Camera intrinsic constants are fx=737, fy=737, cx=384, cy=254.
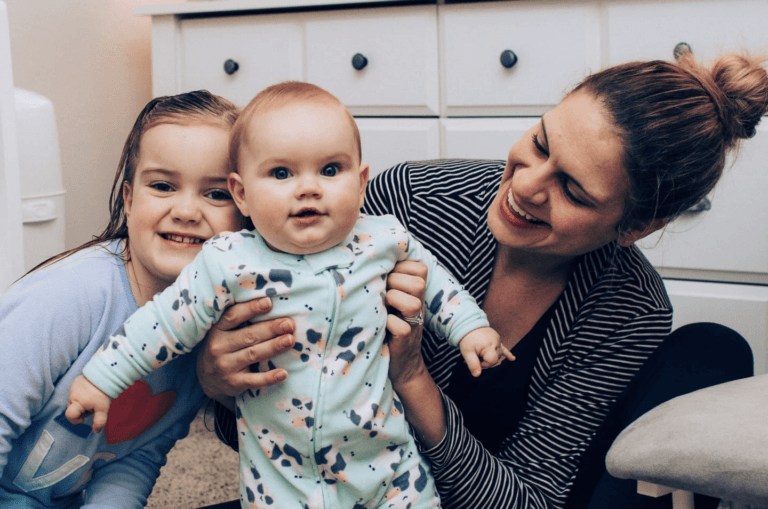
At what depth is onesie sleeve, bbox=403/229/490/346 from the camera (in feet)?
2.57

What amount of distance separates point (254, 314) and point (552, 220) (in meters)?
0.37

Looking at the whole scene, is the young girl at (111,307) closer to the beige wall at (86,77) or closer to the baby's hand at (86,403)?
the baby's hand at (86,403)

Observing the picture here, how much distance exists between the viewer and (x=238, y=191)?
0.76 m

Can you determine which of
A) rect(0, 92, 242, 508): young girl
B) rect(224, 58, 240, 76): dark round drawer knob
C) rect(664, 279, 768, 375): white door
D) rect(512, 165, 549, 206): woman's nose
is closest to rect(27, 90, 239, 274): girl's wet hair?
rect(0, 92, 242, 508): young girl

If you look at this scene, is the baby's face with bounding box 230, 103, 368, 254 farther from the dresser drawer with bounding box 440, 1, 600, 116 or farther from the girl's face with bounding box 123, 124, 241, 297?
the dresser drawer with bounding box 440, 1, 600, 116

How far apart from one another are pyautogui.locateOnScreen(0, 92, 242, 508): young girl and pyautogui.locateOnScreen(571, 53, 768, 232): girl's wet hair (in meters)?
0.45

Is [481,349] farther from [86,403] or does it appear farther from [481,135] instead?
[481,135]

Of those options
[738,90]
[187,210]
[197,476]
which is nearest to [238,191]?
[187,210]

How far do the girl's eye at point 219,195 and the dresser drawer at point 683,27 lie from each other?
91 centimetres

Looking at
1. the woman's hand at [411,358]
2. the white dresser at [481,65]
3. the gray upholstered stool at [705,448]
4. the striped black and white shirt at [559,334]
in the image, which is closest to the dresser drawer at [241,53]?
the white dresser at [481,65]

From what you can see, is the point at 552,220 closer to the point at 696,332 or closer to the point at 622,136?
the point at 622,136

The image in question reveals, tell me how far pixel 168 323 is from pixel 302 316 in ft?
0.42

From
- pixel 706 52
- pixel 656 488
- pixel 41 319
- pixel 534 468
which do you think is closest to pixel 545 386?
pixel 534 468

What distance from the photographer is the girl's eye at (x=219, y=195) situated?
2.67 feet
